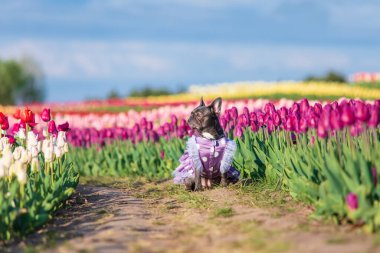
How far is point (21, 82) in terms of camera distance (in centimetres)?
5169

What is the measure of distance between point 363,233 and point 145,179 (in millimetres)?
6929

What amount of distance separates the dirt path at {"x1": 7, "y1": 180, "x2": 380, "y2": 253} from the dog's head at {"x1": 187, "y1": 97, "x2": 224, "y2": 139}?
868 mm

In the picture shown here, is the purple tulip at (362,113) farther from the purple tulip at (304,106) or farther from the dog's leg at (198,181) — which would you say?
the dog's leg at (198,181)

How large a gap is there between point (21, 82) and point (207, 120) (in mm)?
45393

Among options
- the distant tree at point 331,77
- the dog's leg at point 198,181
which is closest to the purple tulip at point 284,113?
the dog's leg at point 198,181

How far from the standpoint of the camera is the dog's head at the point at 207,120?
8.64m

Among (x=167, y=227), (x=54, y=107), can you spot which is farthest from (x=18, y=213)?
(x=54, y=107)

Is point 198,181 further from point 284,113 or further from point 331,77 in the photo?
point 331,77

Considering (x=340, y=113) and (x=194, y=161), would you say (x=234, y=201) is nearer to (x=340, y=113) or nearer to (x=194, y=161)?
(x=194, y=161)

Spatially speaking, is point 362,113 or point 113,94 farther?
point 113,94

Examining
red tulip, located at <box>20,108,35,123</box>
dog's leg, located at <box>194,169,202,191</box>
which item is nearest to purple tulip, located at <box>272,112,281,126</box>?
dog's leg, located at <box>194,169,202,191</box>

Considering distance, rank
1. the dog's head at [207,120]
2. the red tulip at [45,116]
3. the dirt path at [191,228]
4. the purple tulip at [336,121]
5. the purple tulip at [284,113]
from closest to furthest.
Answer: the dirt path at [191,228], the purple tulip at [336,121], the dog's head at [207,120], the purple tulip at [284,113], the red tulip at [45,116]

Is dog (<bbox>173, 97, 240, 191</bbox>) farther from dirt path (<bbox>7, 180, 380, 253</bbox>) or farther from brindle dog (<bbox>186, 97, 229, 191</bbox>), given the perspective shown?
dirt path (<bbox>7, 180, 380, 253</bbox>)

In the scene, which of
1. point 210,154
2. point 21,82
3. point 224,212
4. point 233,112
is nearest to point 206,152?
point 210,154
